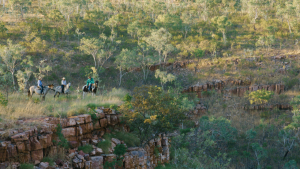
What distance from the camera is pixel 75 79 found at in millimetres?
36656

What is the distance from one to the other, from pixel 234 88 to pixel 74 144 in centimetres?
A: 3163

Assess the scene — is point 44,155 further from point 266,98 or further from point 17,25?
point 17,25

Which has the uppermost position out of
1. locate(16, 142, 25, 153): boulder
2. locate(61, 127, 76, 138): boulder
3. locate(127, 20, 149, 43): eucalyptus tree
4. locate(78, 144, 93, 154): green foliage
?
locate(127, 20, 149, 43): eucalyptus tree

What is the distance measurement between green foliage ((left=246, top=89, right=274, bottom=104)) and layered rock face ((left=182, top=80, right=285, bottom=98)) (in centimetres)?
279

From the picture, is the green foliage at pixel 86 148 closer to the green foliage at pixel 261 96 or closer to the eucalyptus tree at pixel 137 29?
the green foliage at pixel 261 96

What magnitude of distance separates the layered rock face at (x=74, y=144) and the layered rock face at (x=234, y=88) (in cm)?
2325

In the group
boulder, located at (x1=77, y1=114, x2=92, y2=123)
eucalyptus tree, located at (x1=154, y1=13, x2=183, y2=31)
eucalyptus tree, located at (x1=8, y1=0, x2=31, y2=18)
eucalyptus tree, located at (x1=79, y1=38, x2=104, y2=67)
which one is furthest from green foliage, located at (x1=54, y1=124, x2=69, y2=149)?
eucalyptus tree, located at (x1=8, y1=0, x2=31, y2=18)

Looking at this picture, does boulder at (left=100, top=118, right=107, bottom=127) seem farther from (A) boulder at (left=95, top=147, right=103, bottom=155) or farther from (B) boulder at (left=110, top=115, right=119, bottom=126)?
(A) boulder at (left=95, top=147, right=103, bottom=155)

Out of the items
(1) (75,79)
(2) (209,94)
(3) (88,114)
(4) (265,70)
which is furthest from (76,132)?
(4) (265,70)

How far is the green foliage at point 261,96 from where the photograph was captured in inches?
1308

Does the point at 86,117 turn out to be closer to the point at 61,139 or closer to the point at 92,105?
the point at 92,105

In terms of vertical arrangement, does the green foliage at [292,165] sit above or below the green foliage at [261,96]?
below

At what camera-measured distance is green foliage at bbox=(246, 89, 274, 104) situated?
109 feet

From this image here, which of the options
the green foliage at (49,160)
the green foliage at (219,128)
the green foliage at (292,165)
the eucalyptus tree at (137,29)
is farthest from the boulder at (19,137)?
the eucalyptus tree at (137,29)
